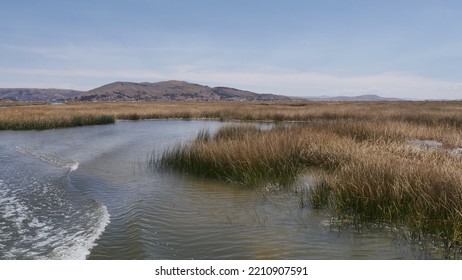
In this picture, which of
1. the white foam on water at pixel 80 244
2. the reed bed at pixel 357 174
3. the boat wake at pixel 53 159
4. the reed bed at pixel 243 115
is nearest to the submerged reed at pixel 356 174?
the reed bed at pixel 357 174

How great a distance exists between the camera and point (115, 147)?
57.6 ft

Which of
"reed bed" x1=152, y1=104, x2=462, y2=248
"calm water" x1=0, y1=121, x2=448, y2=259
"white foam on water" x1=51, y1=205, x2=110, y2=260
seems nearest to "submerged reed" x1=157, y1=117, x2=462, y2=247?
"reed bed" x1=152, y1=104, x2=462, y2=248

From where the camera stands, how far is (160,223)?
681cm

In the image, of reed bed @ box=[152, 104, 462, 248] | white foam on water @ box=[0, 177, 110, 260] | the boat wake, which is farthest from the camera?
the boat wake

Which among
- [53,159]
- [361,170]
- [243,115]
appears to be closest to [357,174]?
[361,170]

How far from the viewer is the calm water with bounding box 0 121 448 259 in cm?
543

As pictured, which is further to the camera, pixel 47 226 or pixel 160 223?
pixel 160 223

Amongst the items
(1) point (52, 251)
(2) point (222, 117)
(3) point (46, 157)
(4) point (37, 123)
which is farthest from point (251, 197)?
(2) point (222, 117)

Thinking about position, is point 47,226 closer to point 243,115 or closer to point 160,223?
point 160,223

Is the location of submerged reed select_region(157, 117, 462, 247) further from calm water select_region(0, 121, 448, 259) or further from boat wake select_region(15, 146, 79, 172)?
boat wake select_region(15, 146, 79, 172)

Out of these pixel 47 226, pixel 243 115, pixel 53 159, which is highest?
pixel 243 115

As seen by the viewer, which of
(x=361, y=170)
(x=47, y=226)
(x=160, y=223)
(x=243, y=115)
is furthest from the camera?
(x=243, y=115)

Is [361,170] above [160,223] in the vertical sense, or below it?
above
